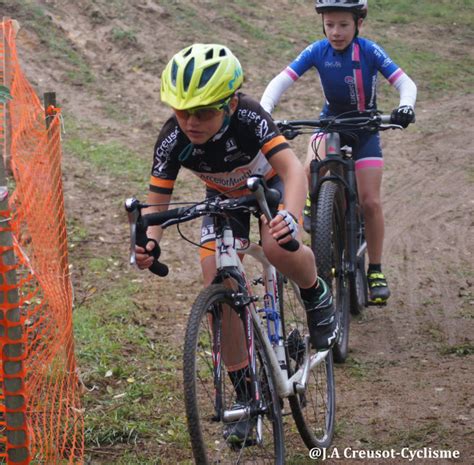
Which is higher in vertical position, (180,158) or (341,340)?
(180,158)

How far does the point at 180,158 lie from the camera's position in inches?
170

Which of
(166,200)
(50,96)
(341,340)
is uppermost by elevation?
(50,96)

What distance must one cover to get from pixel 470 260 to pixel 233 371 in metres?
4.39

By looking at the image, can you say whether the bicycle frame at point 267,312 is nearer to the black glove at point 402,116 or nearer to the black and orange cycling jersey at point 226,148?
the black and orange cycling jersey at point 226,148

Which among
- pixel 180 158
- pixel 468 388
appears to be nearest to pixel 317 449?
pixel 468 388

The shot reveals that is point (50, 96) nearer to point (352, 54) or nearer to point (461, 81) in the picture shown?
point (352, 54)

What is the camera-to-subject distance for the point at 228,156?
4.34m

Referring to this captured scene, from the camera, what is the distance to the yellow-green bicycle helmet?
3.79 metres

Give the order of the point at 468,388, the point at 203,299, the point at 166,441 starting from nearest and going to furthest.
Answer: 1. the point at 203,299
2. the point at 166,441
3. the point at 468,388

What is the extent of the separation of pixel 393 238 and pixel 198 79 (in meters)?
4.94

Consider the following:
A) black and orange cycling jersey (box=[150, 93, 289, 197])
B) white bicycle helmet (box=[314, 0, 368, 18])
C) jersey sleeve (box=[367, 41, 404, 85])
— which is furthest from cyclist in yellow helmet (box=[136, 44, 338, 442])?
jersey sleeve (box=[367, 41, 404, 85])

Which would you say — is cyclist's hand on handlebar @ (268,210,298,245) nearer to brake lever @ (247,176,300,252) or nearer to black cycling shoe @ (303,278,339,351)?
brake lever @ (247,176,300,252)

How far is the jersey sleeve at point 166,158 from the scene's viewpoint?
4246 mm

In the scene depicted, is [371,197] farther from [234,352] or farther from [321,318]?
[234,352]
